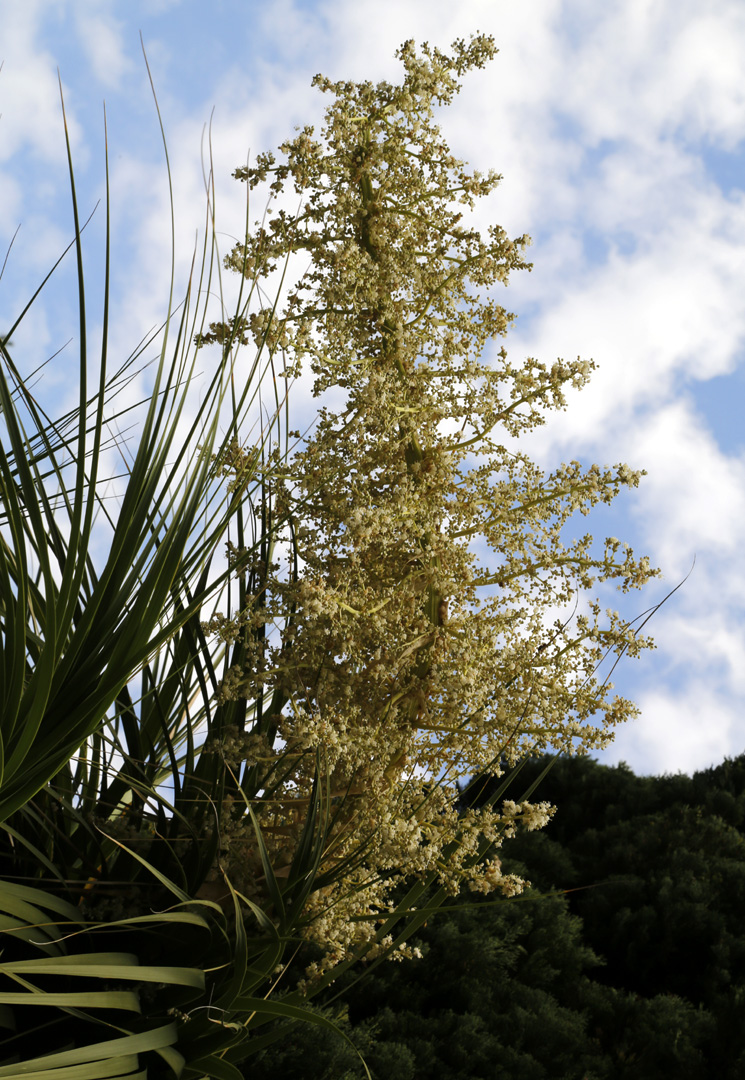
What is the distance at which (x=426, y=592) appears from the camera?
172 cm

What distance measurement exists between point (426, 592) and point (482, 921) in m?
2.01

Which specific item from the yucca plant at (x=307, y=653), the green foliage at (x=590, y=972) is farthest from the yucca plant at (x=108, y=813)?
the green foliage at (x=590, y=972)

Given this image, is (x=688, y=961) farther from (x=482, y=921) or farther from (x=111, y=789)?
(x=111, y=789)

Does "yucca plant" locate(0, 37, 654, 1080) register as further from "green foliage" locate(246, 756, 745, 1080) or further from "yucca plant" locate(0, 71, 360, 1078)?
"green foliage" locate(246, 756, 745, 1080)

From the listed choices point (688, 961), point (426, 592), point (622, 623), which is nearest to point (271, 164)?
point (426, 592)

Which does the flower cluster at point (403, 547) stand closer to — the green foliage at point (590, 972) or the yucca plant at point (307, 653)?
the yucca plant at point (307, 653)

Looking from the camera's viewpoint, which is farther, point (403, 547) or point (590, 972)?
point (590, 972)

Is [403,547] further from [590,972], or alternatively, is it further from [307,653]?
[590,972]

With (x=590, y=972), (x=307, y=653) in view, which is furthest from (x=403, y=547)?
(x=590, y=972)

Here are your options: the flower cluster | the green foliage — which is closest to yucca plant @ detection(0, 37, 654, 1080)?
the flower cluster

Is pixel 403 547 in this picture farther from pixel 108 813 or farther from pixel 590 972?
pixel 590 972

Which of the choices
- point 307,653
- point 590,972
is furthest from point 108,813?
point 590,972

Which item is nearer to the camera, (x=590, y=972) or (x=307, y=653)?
(x=307, y=653)

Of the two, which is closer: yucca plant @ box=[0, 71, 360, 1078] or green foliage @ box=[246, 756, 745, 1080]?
yucca plant @ box=[0, 71, 360, 1078]
